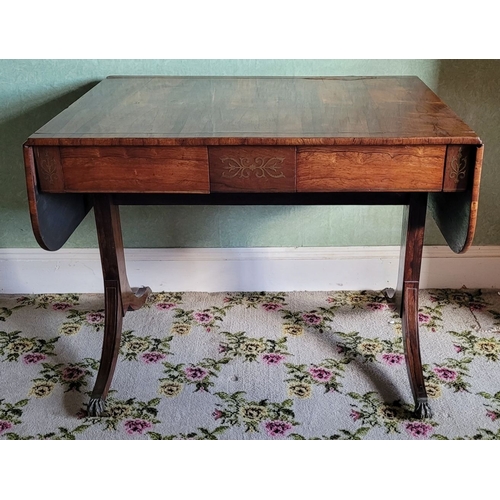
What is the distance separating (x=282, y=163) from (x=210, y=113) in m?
0.28

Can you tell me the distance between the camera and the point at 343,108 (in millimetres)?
1673

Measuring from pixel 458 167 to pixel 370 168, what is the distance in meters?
0.19

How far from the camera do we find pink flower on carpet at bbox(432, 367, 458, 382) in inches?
76.5

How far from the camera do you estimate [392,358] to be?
2.04m

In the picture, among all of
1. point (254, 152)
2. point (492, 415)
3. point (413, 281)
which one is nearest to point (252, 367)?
point (413, 281)

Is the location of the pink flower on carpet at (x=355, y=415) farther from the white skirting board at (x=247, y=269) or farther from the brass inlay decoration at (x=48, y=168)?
the brass inlay decoration at (x=48, y=168)

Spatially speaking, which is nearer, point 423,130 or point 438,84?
point 423,130

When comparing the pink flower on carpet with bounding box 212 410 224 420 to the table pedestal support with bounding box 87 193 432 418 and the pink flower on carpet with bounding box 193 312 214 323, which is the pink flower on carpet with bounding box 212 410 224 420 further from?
the pink flower on carpet with bounding box 193 312 214 323

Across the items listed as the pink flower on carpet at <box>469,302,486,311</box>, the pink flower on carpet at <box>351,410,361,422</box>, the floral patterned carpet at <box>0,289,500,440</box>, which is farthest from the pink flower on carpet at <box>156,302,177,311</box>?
the pink flower on carpet at <box>469,302,486,311</box>

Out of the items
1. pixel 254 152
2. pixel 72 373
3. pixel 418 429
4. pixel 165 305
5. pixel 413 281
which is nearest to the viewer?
pixel 254 152

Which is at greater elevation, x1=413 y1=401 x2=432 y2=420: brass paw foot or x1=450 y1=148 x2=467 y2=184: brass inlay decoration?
x1=450 y1=148 x2=467 y2=184: brass inlay decoration

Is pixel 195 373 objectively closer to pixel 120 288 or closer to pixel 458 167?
pixel 120 288

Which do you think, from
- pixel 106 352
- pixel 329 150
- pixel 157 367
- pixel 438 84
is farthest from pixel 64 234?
pixel 438 84

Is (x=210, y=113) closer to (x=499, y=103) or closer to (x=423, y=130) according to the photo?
(x=423, y=130)
